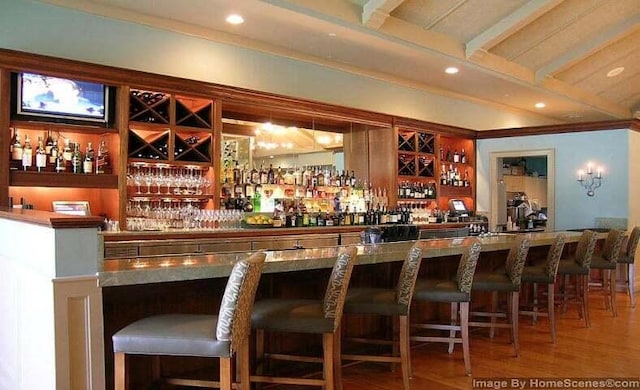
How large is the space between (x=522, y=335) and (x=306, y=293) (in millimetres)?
2375

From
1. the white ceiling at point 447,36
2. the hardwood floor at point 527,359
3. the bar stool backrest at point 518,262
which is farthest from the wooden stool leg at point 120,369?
the white ceiling at point 447,36

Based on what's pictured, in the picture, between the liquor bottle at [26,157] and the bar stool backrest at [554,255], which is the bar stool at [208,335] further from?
the bar stool backrest at [554,255]

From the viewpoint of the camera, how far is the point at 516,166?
38.2 feet

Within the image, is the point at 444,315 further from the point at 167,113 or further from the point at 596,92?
the point at 596,92

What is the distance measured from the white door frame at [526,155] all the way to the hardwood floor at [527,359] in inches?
131

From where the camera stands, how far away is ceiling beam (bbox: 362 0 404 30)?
5.81 meters

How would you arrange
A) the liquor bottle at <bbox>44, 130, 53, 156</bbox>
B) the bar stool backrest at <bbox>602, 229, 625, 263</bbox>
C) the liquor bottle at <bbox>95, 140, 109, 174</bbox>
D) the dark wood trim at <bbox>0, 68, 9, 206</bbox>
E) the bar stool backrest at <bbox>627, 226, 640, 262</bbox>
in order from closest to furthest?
the dark wood trim at <bbox>0, 68, 9, 206</bbox>, the liquor bottle at <bbox>44, 130, 53, 156</bbox>, the liquor bottle at <bbox>95, 140, 109, 174</bbox>, the bar stool backrest at <bbox>602, 229, 625, 263</bbox>, the bar stool backrest at <bbox>627, 226, 640, 262</bbox>

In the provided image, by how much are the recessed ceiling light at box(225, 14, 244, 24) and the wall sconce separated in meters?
5.50

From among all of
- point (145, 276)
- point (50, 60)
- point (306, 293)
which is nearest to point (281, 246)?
point (306, 293)

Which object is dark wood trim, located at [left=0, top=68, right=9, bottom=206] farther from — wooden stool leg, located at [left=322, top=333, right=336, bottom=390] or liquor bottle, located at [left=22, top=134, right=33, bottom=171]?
wooden stool leg, located at [left=322, top=333, right=336, bottom=390]

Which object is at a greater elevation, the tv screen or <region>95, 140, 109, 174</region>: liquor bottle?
the tv screen

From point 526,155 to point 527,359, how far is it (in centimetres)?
526

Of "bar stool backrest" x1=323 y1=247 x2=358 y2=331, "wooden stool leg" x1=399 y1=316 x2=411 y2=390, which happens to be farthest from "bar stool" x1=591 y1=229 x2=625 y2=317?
"bar stool backrest" x1=323 y1=247 x2=358 y2=331

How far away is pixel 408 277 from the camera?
128 inches
